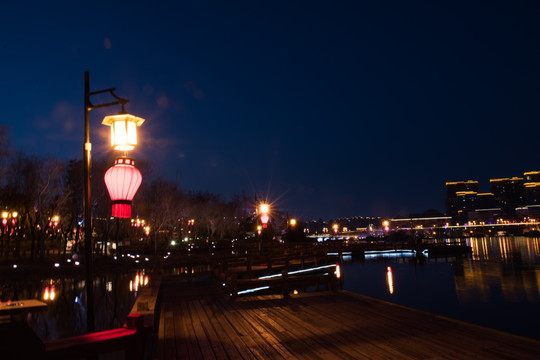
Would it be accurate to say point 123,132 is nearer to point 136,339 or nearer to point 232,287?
point 136,339

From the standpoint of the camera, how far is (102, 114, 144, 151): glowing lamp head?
26.0 ft

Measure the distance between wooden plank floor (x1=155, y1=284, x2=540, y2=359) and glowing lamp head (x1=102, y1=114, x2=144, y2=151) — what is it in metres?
4.24

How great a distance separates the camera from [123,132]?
7965mm

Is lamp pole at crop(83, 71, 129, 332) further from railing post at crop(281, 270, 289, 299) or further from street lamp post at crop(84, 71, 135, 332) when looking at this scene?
railing post at crop(281, 270, 289, 299)

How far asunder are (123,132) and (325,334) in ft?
20.4

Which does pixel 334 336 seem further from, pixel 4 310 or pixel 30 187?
pixel 30 187

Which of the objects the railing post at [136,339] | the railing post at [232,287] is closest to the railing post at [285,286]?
the railing post at [232,287]

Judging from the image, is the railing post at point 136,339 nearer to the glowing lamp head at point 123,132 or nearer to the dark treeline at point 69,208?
the glowing lamp head at point 123,132

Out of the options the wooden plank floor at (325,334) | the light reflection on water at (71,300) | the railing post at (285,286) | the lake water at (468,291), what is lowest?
the lake water at (468,291)

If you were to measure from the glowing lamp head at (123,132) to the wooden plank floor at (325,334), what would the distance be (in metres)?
4.24

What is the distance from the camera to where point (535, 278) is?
28.7m

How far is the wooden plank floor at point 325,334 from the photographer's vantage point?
727 cm

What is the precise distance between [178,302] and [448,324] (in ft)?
29.5

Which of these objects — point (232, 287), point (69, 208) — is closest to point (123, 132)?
point (232, 287)
